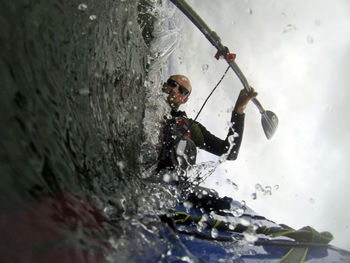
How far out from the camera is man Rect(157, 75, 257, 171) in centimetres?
303

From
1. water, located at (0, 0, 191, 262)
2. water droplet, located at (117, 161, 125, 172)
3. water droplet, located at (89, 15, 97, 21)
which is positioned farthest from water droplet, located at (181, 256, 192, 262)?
water droplet, located at (89, 15, 97, 21)

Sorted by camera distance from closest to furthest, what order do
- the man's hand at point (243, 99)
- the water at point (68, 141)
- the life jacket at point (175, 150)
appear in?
the water at point (68, 141)
the life jacket at point (175, 150)
the man's hand at point (243, 99)

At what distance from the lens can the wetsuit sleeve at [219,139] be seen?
4.14m

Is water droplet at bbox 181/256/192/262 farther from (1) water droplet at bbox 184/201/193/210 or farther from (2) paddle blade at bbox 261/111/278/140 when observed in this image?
(2) paddle blade at bbox 261/111/278/140

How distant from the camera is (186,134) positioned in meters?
3.49

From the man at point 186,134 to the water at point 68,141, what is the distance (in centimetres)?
129

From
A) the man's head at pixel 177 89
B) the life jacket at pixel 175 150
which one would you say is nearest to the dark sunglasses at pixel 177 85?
the man's head at pixel 177 89

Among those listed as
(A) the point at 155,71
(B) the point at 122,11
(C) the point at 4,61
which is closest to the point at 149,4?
(A) the point at 155,71

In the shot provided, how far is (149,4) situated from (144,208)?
4691mm

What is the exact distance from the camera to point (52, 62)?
86 centimetres

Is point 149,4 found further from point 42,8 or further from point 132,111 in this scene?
point 42,8

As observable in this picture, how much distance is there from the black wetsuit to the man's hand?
0.33 ft

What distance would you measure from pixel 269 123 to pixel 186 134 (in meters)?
2.03

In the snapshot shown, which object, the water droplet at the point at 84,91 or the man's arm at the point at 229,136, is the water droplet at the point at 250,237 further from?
the water droplet at the point at 84,91
